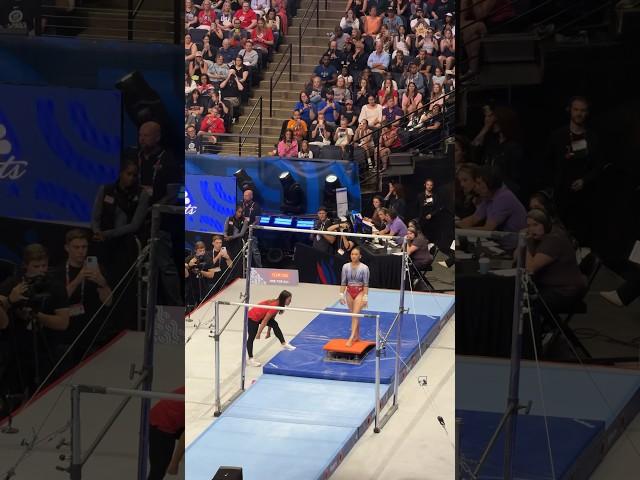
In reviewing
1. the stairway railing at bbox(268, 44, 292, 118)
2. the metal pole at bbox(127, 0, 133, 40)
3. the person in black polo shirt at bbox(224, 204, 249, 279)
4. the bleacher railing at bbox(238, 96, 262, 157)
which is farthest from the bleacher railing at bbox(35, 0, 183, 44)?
the stairway railing at bbox(268, 44, 292, 118)

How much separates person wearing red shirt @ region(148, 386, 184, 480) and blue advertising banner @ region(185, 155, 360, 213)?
11.3m

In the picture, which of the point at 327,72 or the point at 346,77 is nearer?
the point at 346,77

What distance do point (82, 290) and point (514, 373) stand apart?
1.02 m

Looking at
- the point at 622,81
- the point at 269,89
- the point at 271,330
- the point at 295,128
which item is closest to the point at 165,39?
the point at 622,81

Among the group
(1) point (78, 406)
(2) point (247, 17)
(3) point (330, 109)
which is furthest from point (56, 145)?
(2) point (247, 17)

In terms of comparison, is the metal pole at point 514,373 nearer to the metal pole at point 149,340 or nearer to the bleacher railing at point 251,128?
the metal pole at point 149,340

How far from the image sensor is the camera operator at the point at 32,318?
2.41 metres

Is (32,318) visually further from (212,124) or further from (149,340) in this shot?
(212,124)

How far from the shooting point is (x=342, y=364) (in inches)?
392

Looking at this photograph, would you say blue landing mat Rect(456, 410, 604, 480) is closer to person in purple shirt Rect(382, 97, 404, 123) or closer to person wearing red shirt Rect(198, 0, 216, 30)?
person in purple shirt Rect(382, 97, 404, 123)

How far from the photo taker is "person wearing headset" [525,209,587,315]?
2.37 meters

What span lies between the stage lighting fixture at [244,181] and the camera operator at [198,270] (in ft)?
3.42

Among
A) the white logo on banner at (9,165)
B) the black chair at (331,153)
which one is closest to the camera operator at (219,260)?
the black chair at (331,153)

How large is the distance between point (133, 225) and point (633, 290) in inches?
45.4
